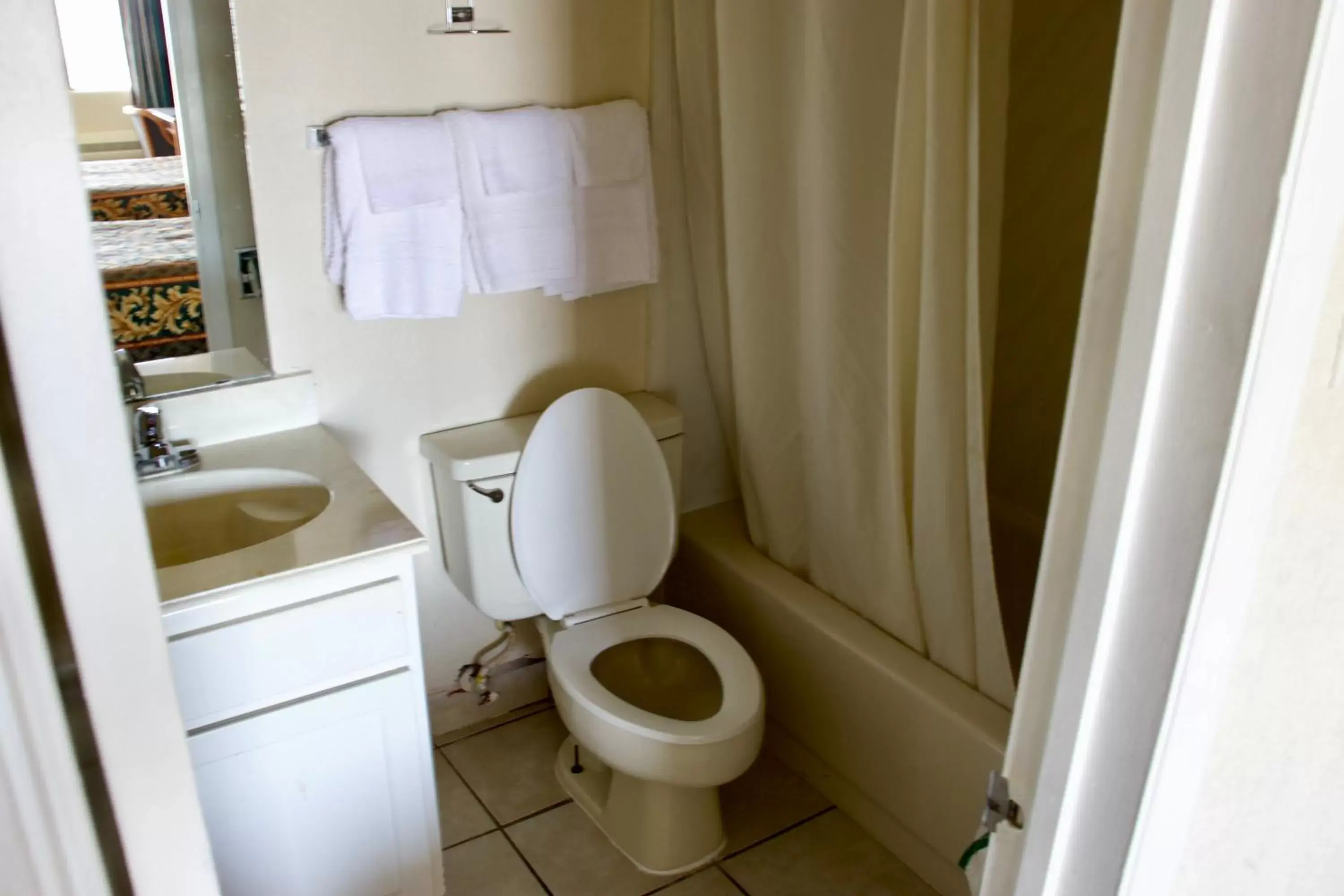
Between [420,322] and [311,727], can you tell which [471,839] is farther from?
[420,322]

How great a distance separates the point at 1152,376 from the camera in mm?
674

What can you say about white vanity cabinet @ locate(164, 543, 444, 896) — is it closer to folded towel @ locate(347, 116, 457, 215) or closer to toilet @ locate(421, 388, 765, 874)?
toilet @ locate(421, 388, 765, 874)

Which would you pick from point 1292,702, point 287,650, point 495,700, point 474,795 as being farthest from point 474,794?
point 1292,702

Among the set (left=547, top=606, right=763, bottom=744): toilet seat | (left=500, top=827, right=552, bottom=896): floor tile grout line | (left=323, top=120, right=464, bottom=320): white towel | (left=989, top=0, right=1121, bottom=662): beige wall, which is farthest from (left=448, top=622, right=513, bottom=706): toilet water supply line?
(left=989, top=0, right=1121, bottom=662): beige wall

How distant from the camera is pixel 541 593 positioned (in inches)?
83.0

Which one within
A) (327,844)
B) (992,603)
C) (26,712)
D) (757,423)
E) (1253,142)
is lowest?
(327,844)

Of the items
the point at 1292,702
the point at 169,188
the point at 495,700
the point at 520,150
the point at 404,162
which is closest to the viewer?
the point at 1292,702

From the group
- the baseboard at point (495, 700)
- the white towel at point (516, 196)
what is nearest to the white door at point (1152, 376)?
the white towel at point (516, 196)

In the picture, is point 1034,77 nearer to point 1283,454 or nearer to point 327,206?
point 327,206

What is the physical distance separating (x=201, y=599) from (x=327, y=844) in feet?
1.65

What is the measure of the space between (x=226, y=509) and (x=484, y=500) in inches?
17.9

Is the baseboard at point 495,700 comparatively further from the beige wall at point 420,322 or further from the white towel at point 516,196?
the white towel at point 516,196

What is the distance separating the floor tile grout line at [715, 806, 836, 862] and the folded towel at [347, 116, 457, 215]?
135cm

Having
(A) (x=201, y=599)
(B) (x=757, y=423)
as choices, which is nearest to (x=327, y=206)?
(A) (x=201, y=599)
